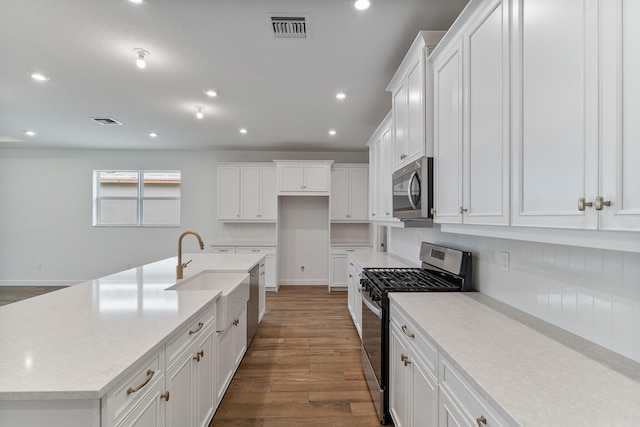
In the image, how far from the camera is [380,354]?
1934 millimetres

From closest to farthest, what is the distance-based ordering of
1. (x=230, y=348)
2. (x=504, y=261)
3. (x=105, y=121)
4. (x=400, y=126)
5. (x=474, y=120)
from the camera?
(x=474, y=120) → (x=504, y=261) → (x=230, y=348) → (x=400, y=126) → (x=105, y=121)

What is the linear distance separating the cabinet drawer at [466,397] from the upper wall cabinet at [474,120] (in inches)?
26.0

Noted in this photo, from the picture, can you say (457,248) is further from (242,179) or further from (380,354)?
(242,179)

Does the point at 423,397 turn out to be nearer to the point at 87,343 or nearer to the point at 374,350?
the point at 374,350

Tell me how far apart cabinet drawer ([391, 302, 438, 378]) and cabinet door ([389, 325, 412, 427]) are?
0.09 metres

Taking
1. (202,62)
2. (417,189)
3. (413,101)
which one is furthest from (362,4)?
(202,62)

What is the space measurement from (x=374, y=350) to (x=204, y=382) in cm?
118

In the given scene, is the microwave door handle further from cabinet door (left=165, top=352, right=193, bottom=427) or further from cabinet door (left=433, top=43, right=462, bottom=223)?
cabinet door (left=165, top=352, right=193, bottom=427)

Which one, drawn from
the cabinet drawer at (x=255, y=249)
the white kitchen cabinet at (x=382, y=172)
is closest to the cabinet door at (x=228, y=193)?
the cabinet drawer at (x=255, y=249)

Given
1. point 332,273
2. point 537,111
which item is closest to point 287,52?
point 537,111

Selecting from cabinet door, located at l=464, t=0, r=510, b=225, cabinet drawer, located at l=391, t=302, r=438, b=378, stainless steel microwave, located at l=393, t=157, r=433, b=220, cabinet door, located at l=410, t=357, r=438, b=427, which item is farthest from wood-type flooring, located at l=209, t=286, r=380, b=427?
cabinet door, located at l=464, t=0, r=510, b=225

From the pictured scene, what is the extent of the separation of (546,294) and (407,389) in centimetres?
87

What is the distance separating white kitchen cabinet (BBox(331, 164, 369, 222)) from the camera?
555 centimetres

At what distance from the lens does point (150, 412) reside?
114cm
